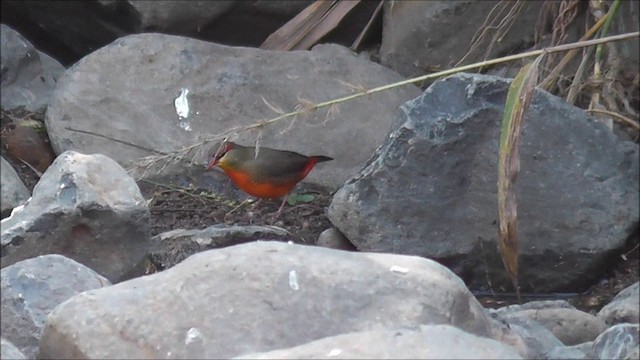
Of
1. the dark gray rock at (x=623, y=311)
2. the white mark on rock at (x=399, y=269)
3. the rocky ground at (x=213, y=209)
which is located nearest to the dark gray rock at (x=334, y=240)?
the rocky ground at (x=213, y=209)

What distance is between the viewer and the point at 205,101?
592cm

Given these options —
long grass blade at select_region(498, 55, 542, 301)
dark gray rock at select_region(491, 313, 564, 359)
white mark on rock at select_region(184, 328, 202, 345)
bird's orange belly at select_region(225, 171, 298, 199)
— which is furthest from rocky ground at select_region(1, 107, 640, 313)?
white mark on rock at select_region(184, 328, 202, 345)

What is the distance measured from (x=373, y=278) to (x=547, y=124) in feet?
6.90

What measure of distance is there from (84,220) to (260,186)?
1795 mm

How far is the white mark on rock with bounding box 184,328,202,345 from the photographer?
8.67 feet

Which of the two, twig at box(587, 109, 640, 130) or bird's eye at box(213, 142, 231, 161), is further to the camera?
bird's eye at box(213, 142, 231, 161)

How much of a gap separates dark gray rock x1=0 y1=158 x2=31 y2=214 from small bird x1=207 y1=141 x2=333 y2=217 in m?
0.96

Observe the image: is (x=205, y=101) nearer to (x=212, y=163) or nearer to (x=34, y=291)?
(x=212, y=163)

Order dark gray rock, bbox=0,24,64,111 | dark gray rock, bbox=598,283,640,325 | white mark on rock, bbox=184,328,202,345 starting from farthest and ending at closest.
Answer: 1. dark gray rock, bbox=0,24,64,111
2. dark gray rock, bbox=598,283,640,325
3. white mark on rock, bbox=184,328,202,345

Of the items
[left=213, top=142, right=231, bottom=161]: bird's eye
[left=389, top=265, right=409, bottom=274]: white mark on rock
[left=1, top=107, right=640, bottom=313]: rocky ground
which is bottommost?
[left=1, top=107, right=640, bottom=313]: rocky ground

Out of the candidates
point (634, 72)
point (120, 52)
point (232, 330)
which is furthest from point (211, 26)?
point (232, 330)

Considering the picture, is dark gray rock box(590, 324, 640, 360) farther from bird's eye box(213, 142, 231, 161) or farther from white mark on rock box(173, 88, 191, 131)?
white mark on rock box(173, 88, 191, 131)

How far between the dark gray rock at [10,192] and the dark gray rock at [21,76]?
1232 millimetres

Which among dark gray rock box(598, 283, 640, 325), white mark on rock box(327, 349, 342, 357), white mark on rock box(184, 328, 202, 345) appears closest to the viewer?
white mark on rock box(327, 349, 342, 357)
